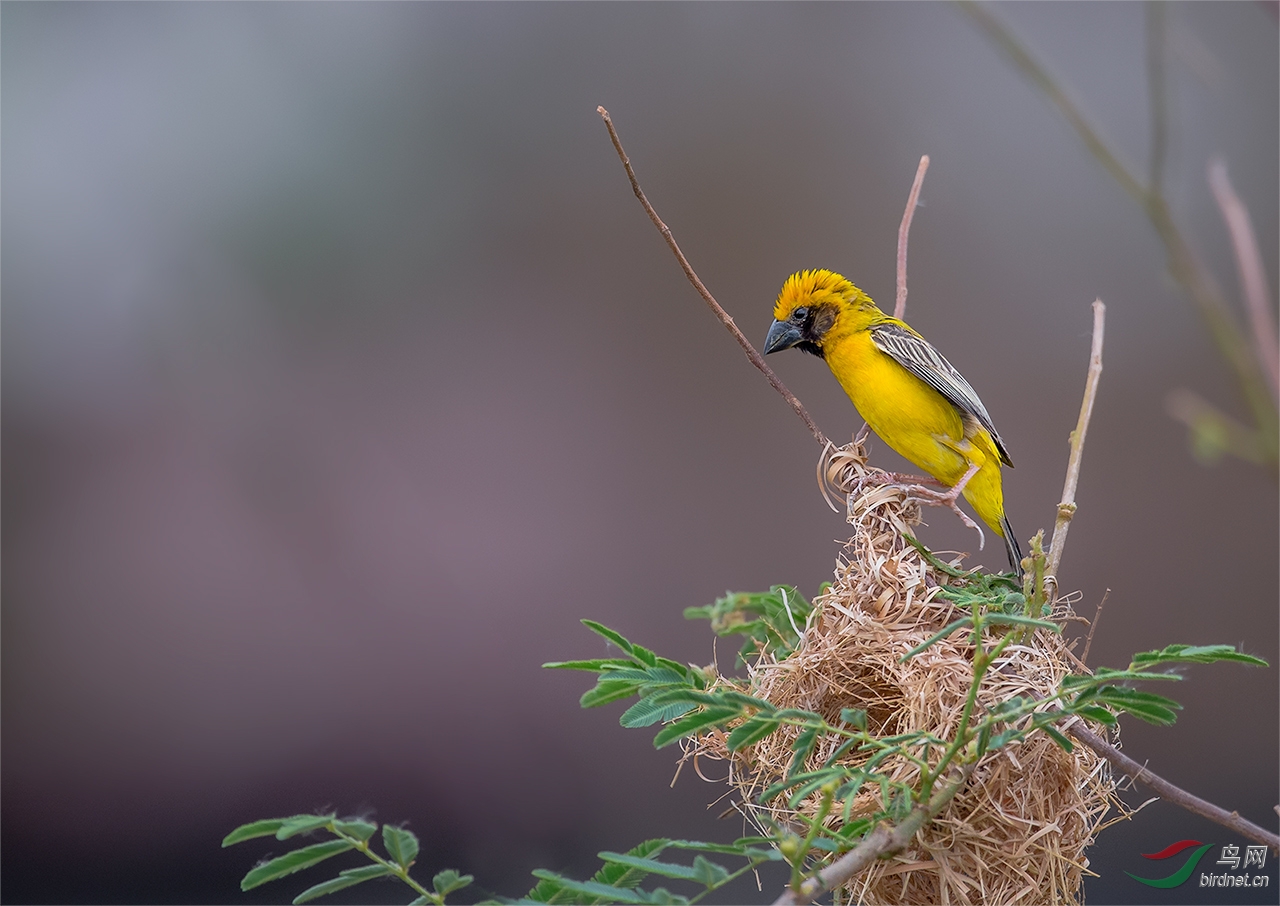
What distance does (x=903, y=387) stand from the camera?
204 cm

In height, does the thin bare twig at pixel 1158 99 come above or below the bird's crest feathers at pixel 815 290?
below

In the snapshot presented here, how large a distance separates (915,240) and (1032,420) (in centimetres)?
75

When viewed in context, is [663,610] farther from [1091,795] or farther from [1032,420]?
[1091,795]

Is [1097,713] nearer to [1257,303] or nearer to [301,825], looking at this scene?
[1257,303]

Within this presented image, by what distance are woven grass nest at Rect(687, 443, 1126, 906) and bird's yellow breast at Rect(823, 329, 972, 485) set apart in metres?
0.68

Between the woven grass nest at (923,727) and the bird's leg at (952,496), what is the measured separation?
0.12 meters

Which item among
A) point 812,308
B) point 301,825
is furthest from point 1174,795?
point 812,308

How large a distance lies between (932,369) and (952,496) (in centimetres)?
35

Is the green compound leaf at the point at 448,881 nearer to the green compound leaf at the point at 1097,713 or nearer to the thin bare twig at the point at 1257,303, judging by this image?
the green compound leaf at the point at 1097,713

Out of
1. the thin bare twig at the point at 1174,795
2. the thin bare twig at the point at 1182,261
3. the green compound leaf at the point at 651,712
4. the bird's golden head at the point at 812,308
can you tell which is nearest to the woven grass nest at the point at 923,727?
the thin bare twig at the point at 1174,795

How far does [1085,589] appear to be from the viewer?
9.98 ft

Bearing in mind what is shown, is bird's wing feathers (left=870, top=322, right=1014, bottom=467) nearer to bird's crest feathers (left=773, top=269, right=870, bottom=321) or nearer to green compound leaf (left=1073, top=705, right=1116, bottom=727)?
bird's crest feathers (left=773, top=269, right=870, bottom=321)

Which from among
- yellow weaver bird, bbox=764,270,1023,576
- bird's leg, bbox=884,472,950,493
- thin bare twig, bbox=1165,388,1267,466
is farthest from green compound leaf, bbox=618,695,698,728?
yellow weaver bird, bbox=764,270,1023,576

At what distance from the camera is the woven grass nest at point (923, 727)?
3.67ft
